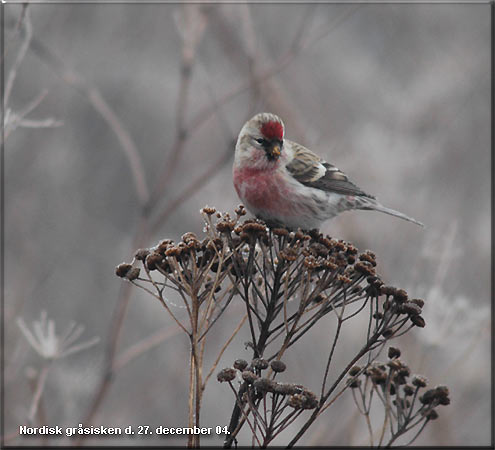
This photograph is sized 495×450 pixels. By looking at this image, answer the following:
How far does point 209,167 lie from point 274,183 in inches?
143

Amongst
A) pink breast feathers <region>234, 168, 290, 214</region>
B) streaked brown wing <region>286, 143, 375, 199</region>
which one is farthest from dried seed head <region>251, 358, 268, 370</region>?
streaked brown wing <region>286, 143, 375, 199</region>

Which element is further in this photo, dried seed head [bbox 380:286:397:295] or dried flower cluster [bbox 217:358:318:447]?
dried seed head [bbox 380:286:397:295]

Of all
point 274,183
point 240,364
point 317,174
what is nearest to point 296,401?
point 240,364

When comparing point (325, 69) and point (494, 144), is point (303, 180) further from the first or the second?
point (325, 69)

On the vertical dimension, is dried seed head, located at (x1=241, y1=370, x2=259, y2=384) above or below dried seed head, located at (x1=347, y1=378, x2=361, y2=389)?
below

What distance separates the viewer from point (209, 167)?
727cm

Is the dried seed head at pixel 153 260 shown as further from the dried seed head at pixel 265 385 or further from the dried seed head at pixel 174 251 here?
the dried seed head at pixel 265 385

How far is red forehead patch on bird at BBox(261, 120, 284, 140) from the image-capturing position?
359cm

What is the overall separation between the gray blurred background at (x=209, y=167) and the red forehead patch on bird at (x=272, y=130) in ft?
2.64

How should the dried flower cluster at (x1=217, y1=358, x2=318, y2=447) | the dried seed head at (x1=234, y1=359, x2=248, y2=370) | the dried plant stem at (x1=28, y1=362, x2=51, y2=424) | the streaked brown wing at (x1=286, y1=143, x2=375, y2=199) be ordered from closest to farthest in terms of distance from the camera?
the dried flower cluster at (x1=217, y1=358, x2=318, y2=447)
the dried seed head at (x1=234, y1=359, x2=248, y2=370)
the dried plant stem at (x1=28, y1=362, x2=51, y2=424)
the streaked brown wing at (x1=286, y1=143, x2=375, y2=199)

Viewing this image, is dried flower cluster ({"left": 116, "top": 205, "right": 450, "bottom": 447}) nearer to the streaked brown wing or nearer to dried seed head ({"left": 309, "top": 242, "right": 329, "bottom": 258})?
dried seed head ({"left": 309, "top": 242, "right": 329, "bottom": 258})

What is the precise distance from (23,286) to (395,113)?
14.9 ft

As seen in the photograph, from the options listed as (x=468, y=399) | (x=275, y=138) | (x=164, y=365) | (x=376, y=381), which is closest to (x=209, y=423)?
(x=164, y=365)

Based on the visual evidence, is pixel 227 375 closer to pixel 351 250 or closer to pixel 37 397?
pixel 351 250
